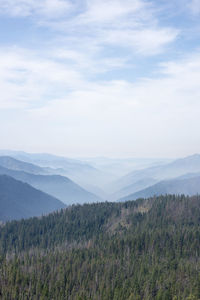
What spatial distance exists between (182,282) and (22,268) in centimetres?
7096

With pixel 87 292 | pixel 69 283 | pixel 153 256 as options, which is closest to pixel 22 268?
pixel 69 283

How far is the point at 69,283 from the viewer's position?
13112cm

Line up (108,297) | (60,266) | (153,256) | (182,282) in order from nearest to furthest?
(108,297) < (182,282) < (60,266) < (153,256)

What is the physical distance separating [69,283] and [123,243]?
195ft

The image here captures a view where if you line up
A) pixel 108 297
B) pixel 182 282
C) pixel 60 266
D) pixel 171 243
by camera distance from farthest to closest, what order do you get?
pixel 171 243 → pixel 60 266 → pixel 182 282 → pixel 108 297

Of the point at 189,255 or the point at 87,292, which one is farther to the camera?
the point at 189,255

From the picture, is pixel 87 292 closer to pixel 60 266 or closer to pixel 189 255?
pixel 60 266

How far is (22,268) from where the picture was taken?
151125 millimetres

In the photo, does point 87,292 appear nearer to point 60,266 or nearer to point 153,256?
point 60,266

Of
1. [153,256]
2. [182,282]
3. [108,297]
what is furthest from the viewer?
[153,256]

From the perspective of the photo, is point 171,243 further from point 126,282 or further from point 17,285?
point 17,285

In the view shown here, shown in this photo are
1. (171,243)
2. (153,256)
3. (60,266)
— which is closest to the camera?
(60,266)

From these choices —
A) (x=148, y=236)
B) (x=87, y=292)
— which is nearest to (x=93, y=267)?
(x=87, y=292)

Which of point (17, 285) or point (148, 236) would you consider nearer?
point (17, 285)
